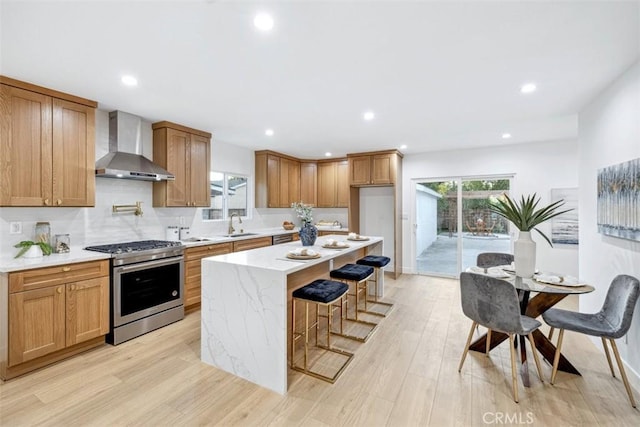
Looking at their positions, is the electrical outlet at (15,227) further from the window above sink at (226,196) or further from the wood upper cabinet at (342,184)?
the wood upper cabinet at (342,184)

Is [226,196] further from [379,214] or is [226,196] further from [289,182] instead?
[379,214]

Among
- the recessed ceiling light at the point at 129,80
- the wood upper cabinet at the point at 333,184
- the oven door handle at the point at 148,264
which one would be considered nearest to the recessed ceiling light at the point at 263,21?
the recessed ceiling light at the point at 129,80

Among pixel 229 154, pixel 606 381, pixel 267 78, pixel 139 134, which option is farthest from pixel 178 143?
pixel 606 381

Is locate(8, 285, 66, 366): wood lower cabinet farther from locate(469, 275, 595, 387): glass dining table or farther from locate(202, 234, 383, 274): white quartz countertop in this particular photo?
locate(469, 275, 595, 387): glass dining table

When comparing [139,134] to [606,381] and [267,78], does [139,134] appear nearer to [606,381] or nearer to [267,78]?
[267,78]

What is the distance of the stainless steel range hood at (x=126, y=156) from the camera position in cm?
317

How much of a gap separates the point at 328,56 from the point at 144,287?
3015mm

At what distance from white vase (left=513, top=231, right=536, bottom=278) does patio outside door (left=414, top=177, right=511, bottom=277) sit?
9.68ft

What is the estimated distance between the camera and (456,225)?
5543 millimetres

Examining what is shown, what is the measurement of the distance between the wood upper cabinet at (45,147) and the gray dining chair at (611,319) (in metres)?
4.62

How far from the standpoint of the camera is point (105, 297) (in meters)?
2.85

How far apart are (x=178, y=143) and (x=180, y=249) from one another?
1.52 metres

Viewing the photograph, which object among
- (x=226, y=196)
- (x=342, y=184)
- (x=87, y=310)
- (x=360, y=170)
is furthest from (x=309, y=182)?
(x=87, y=310)

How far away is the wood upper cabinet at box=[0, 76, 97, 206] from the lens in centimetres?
253
